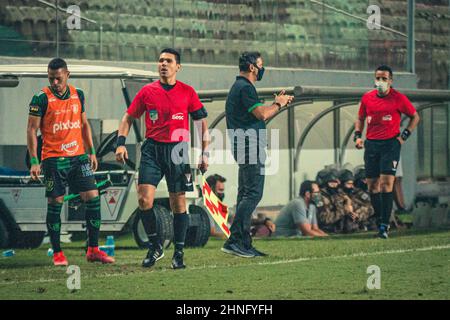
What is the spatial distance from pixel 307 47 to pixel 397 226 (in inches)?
294

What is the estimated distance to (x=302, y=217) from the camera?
56.2 ft

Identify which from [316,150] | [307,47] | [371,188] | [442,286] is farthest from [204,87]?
[442,286]

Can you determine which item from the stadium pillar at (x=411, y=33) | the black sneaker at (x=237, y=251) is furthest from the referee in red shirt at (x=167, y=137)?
the stadium pillar at (x=411, y=33)

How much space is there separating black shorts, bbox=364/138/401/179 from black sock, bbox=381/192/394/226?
0.83 ft

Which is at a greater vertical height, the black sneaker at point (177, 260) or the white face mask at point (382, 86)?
the white face mask at point (382, 86)

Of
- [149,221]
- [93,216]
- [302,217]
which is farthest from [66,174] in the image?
[302,217]

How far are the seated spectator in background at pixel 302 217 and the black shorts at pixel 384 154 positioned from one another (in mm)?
1537

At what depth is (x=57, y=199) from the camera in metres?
12.5

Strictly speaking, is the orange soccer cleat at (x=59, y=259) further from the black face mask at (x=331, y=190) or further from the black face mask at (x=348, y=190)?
the black face mask at (x=348, y=190)

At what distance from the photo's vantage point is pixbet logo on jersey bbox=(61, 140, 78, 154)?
40.8 feet

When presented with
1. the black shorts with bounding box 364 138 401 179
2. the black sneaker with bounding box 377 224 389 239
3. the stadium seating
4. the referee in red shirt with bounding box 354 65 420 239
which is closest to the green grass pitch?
the black sneaker with bounding box 377 224 389 239

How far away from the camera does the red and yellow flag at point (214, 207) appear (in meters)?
15.0

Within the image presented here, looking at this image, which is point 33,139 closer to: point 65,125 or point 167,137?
point 65,125

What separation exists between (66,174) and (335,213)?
607 cm
